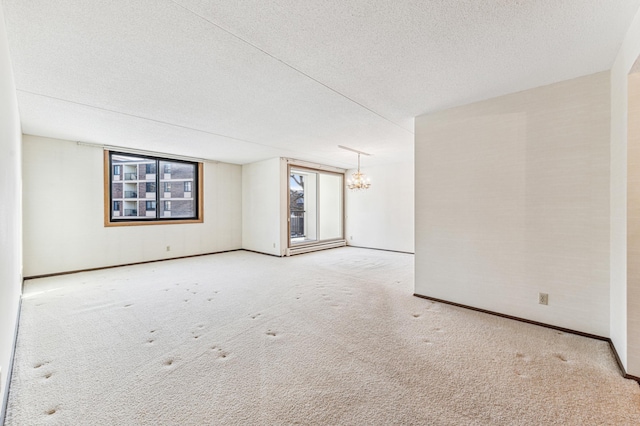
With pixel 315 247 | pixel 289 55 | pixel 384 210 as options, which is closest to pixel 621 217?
pixel 289 55

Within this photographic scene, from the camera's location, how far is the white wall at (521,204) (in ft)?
8.47

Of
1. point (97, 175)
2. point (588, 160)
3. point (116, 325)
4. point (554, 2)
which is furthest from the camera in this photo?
point (97, 175)

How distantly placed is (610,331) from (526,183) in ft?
5.00

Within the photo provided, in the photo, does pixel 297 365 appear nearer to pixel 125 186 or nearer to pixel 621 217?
pixel 621 217

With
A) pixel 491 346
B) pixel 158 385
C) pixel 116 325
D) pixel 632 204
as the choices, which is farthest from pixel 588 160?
pixel 116 325

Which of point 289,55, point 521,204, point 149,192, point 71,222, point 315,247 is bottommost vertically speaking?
point 315,247

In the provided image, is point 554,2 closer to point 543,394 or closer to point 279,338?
point 543,394

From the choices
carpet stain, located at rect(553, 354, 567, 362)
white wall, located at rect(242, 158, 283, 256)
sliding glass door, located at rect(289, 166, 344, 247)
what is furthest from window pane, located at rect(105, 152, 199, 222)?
carpet stain, located at rect(553, 354, 567, 362)

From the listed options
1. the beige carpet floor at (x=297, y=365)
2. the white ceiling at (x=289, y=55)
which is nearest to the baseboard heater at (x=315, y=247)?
the beige carpet floor at (x=297, y=365)

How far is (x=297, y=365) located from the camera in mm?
2133

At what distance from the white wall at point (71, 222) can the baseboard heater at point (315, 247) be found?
2741mm

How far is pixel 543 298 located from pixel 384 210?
16.9 feet

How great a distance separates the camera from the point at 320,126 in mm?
4211

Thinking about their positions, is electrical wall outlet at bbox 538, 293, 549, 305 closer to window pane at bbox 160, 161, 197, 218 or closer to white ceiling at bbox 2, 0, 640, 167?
white ceiling at bbox 2, 0, 640, 167
